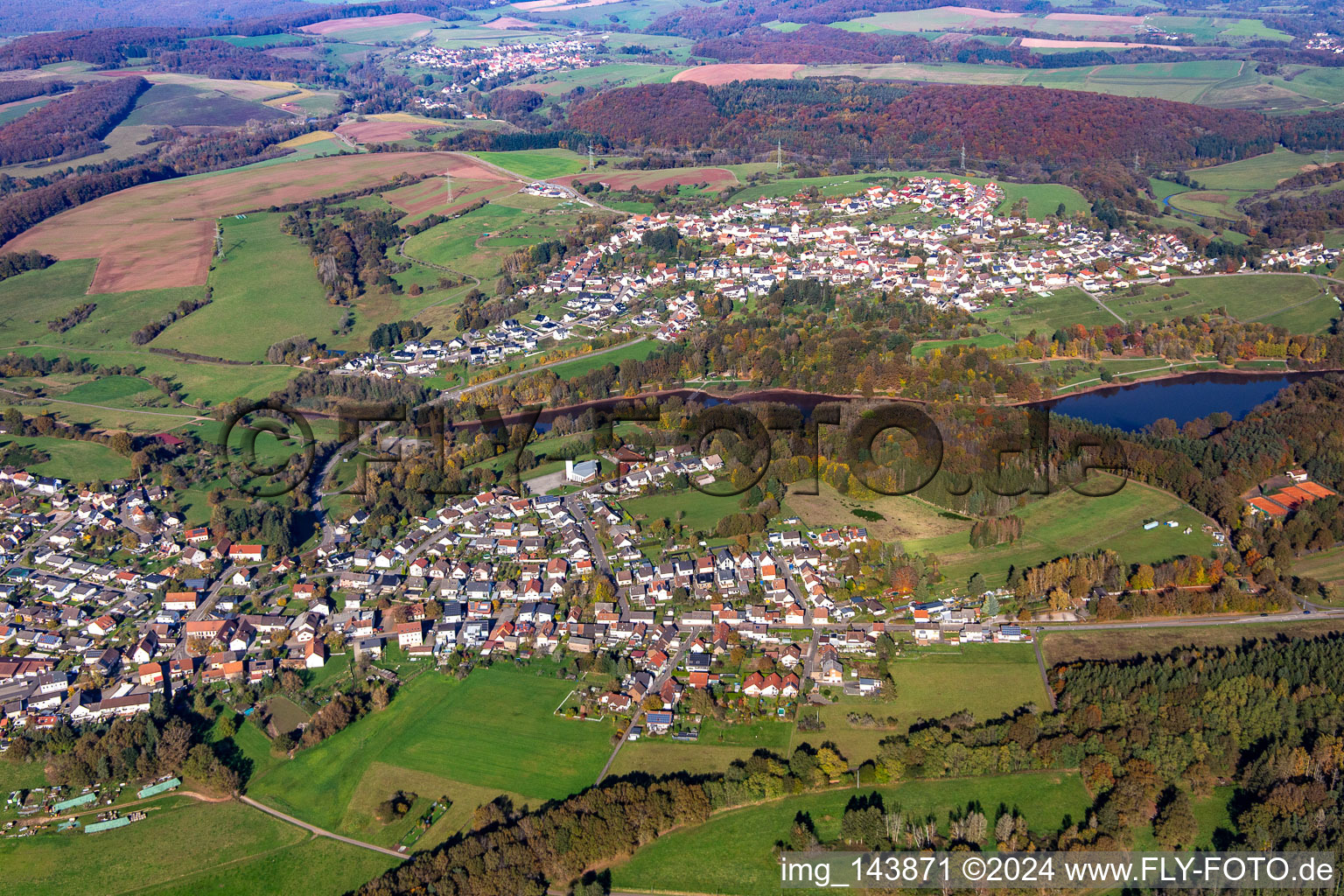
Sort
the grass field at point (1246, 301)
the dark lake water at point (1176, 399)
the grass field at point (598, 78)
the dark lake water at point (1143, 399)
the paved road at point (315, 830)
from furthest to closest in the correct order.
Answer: the grass field at point (598, 78) → the grass field at point (1246, 301) → the dark lake water at point (1143, 399) → the dark lake water at point (1176, 399) → the paved road at point (315, 830)

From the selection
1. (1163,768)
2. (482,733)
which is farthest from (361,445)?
(1163,768)

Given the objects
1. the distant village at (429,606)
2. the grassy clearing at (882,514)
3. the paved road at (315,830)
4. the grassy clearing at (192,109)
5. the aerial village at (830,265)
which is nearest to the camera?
the paved road at (315,830)

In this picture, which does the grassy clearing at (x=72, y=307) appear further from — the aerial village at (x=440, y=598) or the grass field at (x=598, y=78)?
the grass field at (x=598, y=78)

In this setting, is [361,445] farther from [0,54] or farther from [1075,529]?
[0,54]

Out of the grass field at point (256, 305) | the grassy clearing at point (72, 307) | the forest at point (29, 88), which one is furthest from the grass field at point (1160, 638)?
the forest at point (29, 88)

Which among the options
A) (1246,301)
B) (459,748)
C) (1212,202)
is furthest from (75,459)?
(1212,202)

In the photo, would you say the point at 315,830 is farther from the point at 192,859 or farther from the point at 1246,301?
the point at 1246,301
